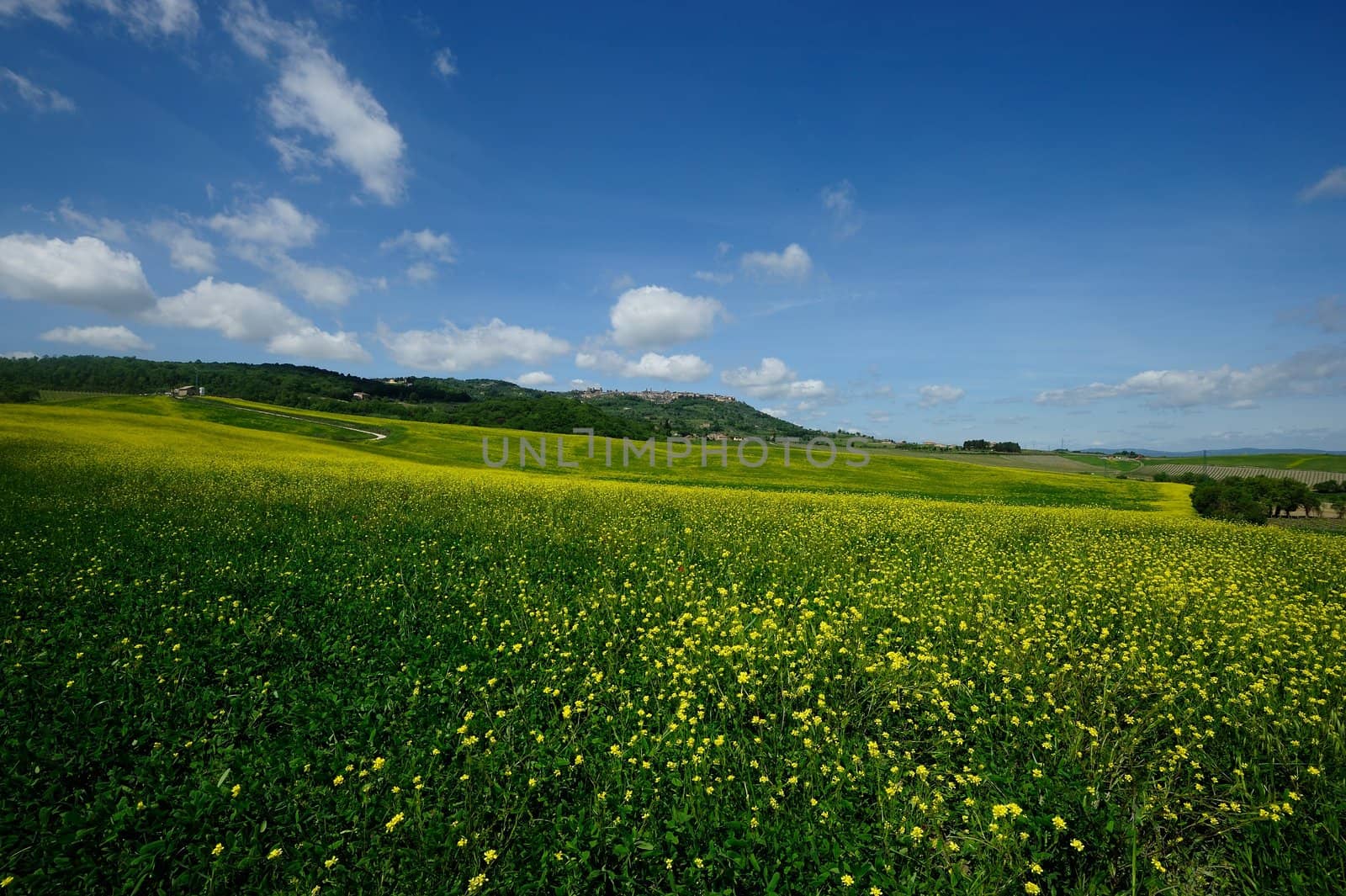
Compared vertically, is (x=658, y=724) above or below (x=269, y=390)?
below

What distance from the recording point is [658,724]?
18.2 feet

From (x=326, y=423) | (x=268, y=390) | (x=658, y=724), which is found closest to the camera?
(x=658, y=724)

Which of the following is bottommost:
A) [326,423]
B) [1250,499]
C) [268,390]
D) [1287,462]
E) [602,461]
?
[602,461]

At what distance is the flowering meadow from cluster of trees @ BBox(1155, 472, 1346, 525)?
25958 mm

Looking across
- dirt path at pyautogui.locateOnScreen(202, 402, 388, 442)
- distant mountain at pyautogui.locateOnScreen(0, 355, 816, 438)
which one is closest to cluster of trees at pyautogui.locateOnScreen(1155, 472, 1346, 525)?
dirt path at pyautogui.locateOnScreen(202, 402, 388, 442)

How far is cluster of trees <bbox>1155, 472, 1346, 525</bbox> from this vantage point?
30.2 meters

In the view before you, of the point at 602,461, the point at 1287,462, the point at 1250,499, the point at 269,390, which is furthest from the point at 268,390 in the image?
the point at 1287,462

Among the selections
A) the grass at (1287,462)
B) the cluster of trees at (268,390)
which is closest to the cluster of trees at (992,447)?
the grass at (1287,462)

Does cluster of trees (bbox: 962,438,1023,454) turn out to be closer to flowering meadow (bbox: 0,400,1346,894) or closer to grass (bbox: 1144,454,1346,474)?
grass (bbox: 1144,454,1346,474)

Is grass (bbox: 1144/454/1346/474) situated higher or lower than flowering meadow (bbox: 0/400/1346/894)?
higher

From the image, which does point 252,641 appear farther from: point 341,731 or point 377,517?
point 377,517

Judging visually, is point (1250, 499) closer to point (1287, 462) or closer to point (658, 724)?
point (658, 724)

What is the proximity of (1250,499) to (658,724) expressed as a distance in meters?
42.1

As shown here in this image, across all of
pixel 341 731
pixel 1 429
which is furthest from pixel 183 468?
pixel 341 731
